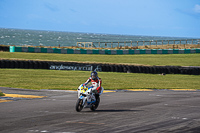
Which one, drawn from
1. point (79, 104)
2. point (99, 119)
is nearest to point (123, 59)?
point (79, 104)

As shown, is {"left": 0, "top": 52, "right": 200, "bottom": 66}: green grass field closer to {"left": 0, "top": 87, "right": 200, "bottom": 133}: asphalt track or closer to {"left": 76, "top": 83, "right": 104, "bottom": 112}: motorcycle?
{"left": 0, "top": 87, "right": 200, "bottom": 133}: asphalt track

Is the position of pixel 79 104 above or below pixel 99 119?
above

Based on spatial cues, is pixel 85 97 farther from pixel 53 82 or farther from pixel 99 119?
pixel 53 82

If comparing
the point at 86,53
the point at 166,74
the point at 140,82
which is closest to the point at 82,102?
the point at 140,82

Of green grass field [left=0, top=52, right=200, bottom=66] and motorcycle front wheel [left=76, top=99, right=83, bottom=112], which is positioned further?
green grass field [left=0, top=52, right=200, bottom=66]

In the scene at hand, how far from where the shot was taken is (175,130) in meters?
9.74

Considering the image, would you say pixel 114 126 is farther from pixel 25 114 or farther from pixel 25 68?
pixel 25 68

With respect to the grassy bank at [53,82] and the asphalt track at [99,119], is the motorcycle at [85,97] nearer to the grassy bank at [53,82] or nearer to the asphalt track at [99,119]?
the asphalt track at [99,119]

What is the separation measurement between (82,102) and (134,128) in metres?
3.75

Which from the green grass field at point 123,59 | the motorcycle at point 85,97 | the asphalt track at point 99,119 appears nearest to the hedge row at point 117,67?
the green grass field at point 123,59

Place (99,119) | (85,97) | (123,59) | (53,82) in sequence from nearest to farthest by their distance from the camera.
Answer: (99,119), (85,97), (53,82), (123,59)

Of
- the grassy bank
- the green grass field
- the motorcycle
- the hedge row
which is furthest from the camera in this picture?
the green grass field

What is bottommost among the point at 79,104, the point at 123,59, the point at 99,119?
the point at 99,119

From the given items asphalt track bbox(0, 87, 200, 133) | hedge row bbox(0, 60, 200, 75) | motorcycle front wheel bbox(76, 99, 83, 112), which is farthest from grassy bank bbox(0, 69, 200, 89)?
motorcycle front wheel bbox(76, 99, 83, 112)
